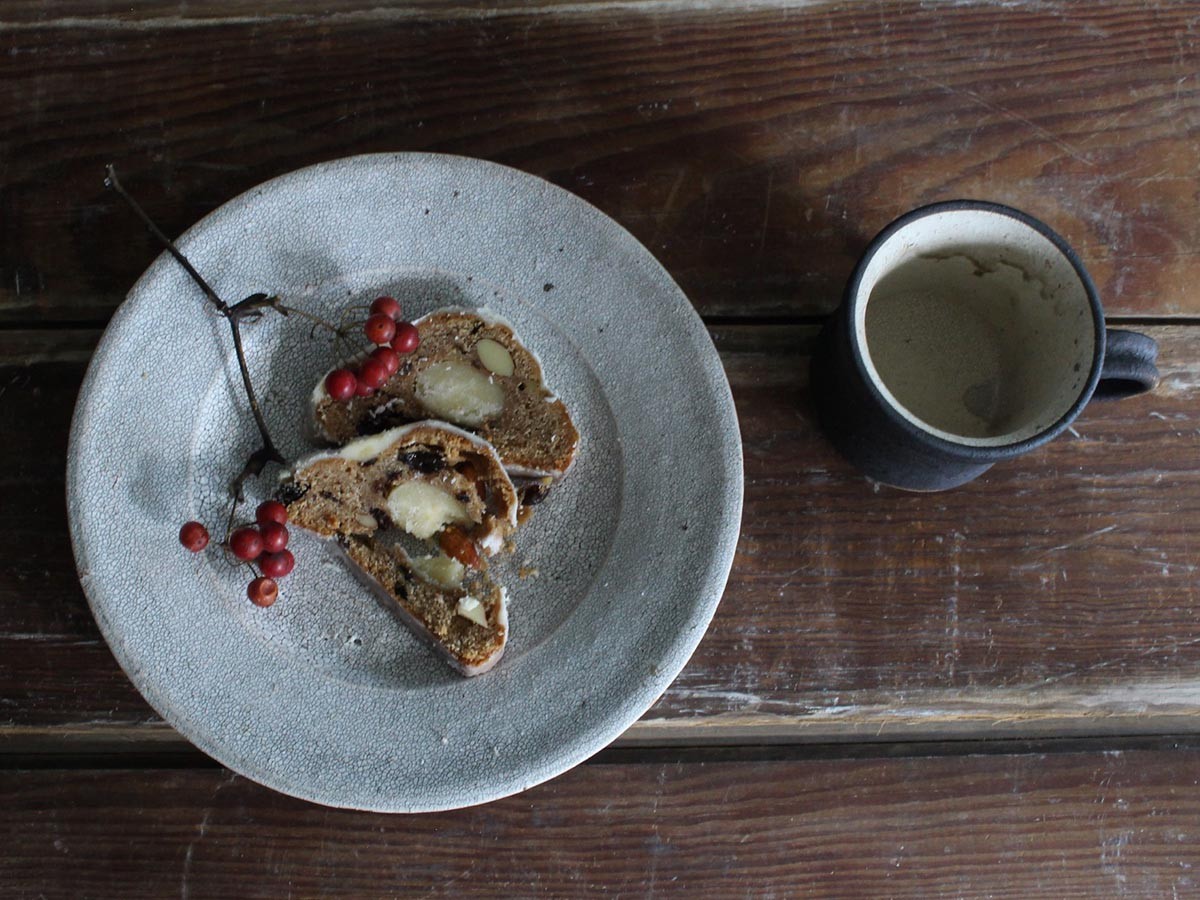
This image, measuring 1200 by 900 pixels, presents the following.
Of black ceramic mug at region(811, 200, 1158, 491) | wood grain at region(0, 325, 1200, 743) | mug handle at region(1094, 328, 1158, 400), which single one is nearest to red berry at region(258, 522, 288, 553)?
wood grain at region(0, 325, 1200, 743)

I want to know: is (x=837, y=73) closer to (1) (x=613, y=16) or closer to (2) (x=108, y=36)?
(1) (x=613, y=16)

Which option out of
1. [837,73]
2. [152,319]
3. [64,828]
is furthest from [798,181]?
[64,828]

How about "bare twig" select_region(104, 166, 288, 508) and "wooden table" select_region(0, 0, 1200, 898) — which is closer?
"bare twig" select_region(104, 166, 288, 508)

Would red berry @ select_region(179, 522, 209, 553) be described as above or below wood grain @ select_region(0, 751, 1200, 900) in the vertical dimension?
above

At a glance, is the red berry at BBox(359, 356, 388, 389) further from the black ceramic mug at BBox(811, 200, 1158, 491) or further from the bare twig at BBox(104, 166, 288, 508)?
the black ceramic mug at BBox(811, 200, 1158, 491)

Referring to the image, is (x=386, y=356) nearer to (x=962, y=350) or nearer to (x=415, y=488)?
(x=415, y=488)

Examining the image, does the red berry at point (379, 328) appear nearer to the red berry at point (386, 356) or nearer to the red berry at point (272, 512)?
the red berry at point (386, 356)

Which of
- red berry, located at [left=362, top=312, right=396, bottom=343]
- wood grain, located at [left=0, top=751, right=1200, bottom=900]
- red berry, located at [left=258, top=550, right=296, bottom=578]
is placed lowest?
wood grain, located at [left=0, top=751, right=1200, bottom=900]
